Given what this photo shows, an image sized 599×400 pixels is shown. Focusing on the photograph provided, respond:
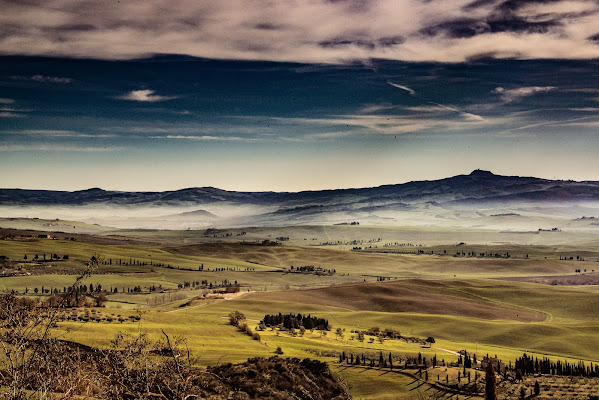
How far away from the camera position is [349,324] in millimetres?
132250

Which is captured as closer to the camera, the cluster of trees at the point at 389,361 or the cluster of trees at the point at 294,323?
the cluster of trees at the point at 389,361

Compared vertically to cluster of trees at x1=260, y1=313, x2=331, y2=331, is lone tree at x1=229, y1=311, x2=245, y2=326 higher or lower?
higher

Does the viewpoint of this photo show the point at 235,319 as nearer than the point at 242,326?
No

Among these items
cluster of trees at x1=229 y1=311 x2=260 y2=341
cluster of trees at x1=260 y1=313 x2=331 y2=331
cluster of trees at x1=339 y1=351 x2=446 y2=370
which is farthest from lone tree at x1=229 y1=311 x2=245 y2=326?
cluster of trees at x1=339 y1=351 x2=446 y2=370

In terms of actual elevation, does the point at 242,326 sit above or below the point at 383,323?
above

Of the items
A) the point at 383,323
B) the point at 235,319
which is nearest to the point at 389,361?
the point at 235,319

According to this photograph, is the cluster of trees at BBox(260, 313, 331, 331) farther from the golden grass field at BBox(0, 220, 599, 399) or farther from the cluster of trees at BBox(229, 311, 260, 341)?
the cluster of trees at BBox(229, 311, 260, 341)

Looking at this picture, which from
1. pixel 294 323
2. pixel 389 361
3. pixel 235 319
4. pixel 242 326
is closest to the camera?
pixel 389 361

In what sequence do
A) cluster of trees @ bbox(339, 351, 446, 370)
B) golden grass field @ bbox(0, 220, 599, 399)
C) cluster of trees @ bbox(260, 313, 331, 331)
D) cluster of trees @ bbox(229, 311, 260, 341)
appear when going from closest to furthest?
1. golden grass field @ bbox(0, 220, 599, 399)
2. cluster of trees @ bbox(339, 351, 446, 370)
3. cluster of trees @ bbox(229, 311, 260, 341)
4. cluster of trees @ bbox(260, 313, 331, 331)

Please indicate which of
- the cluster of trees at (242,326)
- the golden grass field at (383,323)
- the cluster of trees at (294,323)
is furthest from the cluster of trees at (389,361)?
the cluster of trees at (294,323)

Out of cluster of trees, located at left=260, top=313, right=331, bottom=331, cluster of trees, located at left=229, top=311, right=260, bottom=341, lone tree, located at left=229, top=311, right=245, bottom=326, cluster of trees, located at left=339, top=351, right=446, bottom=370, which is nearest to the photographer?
cluster of trees, located at left=339, top=351, right=446, bottom=370

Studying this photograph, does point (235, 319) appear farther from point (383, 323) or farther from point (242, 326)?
point (383, 323)

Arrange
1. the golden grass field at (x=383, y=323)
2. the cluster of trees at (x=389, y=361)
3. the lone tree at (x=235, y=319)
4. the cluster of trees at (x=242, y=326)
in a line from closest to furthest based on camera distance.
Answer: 1. the golden grass field at (x=383, y=323)
2. the cluster of trees at (x=389, y=361)
3. the cluster of trees at (x=242, y=326)
4. the lone tree at (x=235, y=319)

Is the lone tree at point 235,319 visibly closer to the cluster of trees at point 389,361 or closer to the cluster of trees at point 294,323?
the cluster of trees at point 294,323
